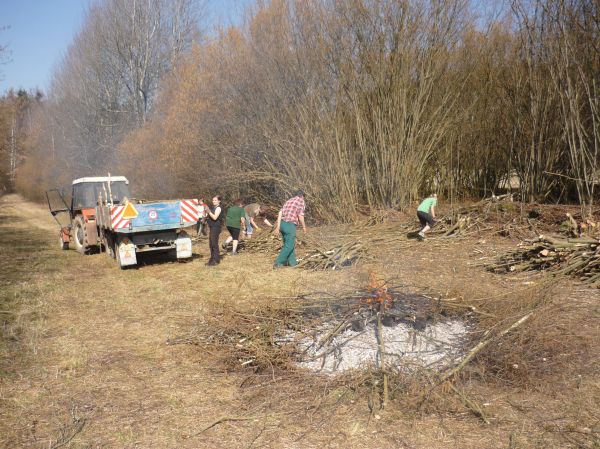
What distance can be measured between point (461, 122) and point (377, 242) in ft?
17.1

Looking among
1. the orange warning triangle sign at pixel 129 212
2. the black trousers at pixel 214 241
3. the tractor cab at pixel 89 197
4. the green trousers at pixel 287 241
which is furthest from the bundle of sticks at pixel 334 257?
the tractor cab at pixel 89 197

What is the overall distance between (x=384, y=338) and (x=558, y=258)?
3.96m

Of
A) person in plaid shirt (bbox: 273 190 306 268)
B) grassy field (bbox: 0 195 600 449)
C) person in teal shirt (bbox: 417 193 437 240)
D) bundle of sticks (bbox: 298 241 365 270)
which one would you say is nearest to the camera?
grassy field (bbox: 0 195 600 449)

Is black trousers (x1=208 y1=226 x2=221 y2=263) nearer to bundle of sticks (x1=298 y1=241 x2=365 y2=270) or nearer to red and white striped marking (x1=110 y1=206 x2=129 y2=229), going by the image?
red and white striped marking (x1=110 y1=206 x2=129 y2=229)

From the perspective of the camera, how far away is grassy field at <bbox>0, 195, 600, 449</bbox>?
3.46 m

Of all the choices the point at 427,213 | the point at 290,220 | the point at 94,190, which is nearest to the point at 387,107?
the point at 427,213

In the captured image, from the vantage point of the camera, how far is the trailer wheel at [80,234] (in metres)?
12.1

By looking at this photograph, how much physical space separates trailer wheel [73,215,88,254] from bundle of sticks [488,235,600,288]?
9092 millimetres

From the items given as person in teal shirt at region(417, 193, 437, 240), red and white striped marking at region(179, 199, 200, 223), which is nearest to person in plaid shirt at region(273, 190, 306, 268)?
red and white striped marking at region(179, 199, 200, 223)

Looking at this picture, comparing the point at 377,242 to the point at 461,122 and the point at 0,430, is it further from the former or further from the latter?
the point at 0,430

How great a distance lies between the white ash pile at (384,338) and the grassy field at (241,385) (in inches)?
12.2

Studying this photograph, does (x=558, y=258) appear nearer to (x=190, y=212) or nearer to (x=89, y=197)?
(x=190, y=212)

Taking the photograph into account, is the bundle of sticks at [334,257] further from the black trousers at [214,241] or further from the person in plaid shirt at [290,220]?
the black trousers at [214,241]

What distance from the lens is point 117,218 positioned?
379 inches
